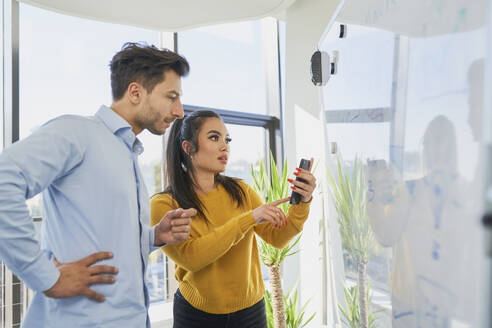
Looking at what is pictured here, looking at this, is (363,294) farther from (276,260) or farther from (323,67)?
(276,260)

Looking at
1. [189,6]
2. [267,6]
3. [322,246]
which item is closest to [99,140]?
[189,6]

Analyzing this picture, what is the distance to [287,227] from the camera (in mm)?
1655

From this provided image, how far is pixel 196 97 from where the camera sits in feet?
11.1

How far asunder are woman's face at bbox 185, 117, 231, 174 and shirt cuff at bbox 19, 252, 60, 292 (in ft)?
2.74

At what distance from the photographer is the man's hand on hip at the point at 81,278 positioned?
36.9 inches

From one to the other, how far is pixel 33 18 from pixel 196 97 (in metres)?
1.33

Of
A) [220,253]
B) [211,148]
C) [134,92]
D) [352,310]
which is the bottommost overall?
[352,310]

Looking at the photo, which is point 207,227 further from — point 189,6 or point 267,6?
point 267,6

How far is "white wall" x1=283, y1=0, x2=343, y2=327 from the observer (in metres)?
2.72

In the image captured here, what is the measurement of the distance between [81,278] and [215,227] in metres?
0.70

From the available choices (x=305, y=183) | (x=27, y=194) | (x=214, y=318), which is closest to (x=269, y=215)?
(x=305, y=183)

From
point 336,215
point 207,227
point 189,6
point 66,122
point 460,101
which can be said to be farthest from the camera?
point 189,6

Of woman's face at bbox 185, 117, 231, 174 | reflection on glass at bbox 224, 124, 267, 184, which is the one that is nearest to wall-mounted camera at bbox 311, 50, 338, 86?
woman's face at bbox 185, 117, 231, 174

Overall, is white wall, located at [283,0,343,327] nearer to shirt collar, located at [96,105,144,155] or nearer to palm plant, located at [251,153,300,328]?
palm plant, located at [251,153,300,328]
